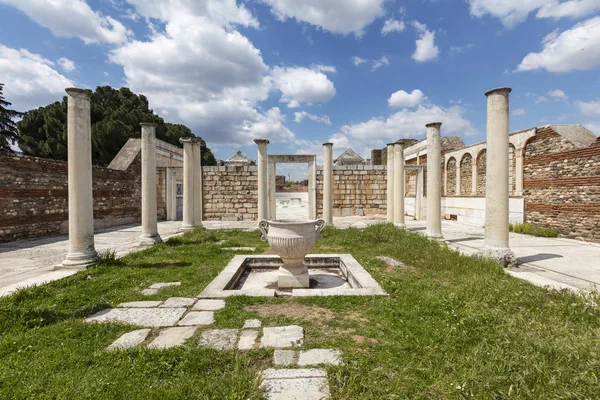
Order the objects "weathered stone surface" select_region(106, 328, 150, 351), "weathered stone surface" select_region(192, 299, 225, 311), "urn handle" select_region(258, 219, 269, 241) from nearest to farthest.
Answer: "weathered stone surface" select_region(106, 328, 150, 351)
"weathered stone surface" select_region(192, 299, 225, 311)
"urn handle" select_region(258, 219, 269, 241)

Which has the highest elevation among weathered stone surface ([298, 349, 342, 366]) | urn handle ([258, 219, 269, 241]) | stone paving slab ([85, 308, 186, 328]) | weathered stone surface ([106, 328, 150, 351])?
urn handle ([258, 219, 269, 241])

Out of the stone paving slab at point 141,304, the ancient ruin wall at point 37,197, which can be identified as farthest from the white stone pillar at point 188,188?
the stone paving slab at point 141,304

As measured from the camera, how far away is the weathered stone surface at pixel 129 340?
2.75 meters

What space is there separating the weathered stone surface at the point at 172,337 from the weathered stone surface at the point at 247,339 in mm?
548

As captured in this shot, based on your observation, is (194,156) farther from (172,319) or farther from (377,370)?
(377,370)

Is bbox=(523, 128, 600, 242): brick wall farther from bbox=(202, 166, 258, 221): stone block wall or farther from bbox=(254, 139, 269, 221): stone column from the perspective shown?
bbox=(202, 166, 258, 221): stone block wall

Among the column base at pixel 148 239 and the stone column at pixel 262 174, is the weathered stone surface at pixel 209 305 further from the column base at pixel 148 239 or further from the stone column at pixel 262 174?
the stone column at pixel 262 174

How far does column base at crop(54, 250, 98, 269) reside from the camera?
18.3ft

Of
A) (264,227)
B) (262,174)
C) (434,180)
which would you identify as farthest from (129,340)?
(262,174)

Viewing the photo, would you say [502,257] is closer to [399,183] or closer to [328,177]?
[399,183]

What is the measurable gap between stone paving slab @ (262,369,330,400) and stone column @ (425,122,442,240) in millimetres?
7845

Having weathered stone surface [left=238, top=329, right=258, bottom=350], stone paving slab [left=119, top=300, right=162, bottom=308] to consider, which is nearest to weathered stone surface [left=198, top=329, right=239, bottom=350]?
weathered stone surface [left=238, top=329, right=258, bottom=350]

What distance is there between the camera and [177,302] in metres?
3.96

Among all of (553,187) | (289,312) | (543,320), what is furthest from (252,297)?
(553,187)
